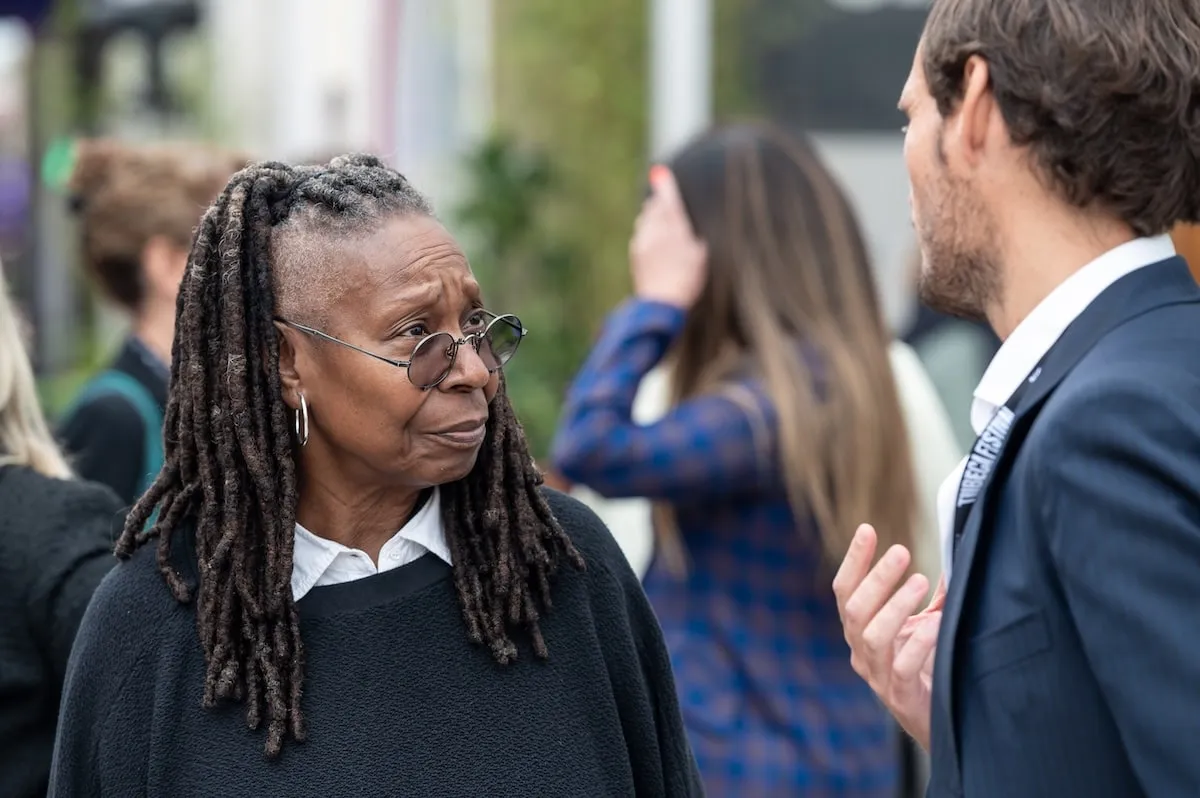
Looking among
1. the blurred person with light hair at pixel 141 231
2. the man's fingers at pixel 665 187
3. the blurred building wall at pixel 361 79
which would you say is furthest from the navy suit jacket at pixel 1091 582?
the blurred building wall at pixel 361 79

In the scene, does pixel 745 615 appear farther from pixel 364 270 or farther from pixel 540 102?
pixel 540 102

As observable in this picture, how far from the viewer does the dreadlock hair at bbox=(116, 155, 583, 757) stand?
213cm

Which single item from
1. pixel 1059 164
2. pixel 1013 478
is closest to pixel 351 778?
pixel 1013 478

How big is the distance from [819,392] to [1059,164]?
1403 mm

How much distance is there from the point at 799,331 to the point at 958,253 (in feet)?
4.39

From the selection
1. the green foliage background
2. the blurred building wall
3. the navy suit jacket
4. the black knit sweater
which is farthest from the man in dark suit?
the blurred building wall

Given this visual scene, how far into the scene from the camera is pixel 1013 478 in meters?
1.80

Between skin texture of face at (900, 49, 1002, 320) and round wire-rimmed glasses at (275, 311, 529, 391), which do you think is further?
round wire-rimmed glasses at (275, 311, 529, 391)

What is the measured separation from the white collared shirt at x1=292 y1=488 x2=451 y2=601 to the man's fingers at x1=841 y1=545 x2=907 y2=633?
559 millimetres

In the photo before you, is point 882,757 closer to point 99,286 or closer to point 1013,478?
point 1013,478

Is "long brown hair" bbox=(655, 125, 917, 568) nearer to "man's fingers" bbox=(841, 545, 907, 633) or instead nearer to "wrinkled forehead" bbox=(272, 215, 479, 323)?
"man's fingers" bbox=(841, 545, 907, 633)

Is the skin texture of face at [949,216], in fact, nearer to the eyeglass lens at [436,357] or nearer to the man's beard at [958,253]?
the man's beard at [958,253]

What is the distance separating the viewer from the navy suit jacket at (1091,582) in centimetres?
161

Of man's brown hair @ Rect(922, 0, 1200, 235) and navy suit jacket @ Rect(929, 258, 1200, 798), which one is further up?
man's brown hair @ Rect(922, 0, 1200, 235)
